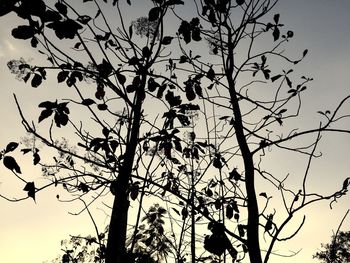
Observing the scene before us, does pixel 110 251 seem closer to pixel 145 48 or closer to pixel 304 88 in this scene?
pixel 145 48

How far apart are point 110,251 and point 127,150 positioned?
3.07ft

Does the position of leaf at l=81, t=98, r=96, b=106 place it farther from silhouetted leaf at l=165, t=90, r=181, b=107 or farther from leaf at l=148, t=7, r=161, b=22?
leaf at l=148, t=7, r=161, b=22

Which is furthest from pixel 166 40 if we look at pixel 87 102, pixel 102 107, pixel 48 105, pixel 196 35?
pixel 48 105

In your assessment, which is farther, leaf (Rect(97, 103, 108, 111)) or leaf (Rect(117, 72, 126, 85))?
leaf (Rect(97, 103, 108, 111))

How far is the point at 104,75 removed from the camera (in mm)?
2543

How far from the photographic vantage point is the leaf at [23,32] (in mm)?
1971

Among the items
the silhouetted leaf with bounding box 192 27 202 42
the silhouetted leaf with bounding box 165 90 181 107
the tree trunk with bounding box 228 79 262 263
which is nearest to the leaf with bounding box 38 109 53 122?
the silhouetted leaf with bounding box 165 90 181 107

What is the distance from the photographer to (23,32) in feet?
6.50

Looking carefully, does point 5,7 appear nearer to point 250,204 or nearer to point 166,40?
point 166,40

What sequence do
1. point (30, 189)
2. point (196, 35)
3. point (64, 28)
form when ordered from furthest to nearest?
point (196, 35), point (30, 189), point (64, 28)

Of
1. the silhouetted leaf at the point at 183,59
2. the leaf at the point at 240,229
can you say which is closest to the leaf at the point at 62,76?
the silhouetted leaf at the point at 183,59

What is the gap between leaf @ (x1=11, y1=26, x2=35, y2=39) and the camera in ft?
6.47

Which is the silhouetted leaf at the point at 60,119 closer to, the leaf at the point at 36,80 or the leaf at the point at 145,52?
the leaf at the point at 36,80

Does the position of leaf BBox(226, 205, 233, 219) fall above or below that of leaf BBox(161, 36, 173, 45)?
below
